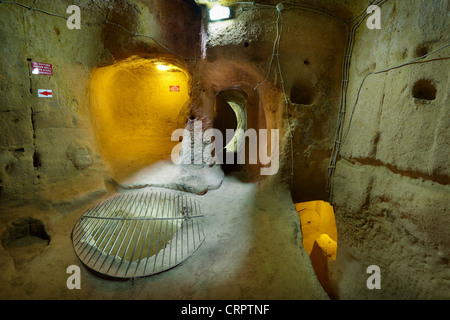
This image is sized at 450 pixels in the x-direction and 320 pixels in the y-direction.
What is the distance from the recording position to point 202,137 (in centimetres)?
584

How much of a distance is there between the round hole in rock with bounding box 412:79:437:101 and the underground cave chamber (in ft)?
0.06

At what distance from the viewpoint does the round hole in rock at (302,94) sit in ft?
13.7

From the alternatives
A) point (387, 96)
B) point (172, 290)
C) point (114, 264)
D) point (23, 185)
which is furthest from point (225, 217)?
point (23, 185)

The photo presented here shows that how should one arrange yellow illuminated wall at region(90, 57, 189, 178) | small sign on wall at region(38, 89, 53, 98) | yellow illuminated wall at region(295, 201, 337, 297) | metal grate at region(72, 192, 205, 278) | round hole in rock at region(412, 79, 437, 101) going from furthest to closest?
1. yellow illuminated wall at region(295, 201, 337, 297)
2. yellow illuminated wall at region(90, 57, 189, 178)
3. small sign on wall at region(38, 89, 53, 98)
4. metal grate at region(72, 192, 205, 278)
5. round hole in rock at region(412, 79, 437, 101)

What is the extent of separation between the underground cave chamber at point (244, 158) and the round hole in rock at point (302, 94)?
0.03 m

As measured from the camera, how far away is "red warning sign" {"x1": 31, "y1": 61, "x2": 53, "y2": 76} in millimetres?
3504

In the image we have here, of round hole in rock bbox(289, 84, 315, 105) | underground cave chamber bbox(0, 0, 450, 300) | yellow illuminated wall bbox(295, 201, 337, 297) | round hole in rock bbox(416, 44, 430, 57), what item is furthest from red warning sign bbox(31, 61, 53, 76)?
yellow illuminated wall bbox(295, 201, 337, 297)

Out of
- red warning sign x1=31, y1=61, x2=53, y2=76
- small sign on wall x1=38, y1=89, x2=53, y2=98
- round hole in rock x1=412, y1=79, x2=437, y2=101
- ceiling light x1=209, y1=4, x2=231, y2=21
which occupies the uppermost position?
ceiling light x1=209, y1=4, x2=231, y2=21

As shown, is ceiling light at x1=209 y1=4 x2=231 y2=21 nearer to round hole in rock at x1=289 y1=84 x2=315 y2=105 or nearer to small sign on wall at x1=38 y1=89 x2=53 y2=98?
round hole in rock at x1=289 y1=84 x2=315 y2=105

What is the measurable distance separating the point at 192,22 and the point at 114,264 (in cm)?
595

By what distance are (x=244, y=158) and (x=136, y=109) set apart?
486 cm

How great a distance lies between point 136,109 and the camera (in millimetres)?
8133

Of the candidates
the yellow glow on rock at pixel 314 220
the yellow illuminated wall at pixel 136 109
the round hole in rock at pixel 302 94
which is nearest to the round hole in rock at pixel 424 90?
the round hole in rock at pixel 302 94

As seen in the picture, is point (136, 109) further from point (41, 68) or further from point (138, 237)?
point (138, 237)
